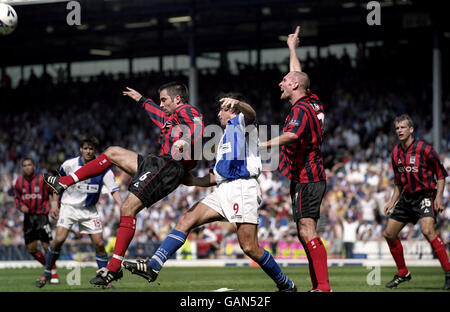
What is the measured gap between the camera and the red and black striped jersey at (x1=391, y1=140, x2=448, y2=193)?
35.8 feet

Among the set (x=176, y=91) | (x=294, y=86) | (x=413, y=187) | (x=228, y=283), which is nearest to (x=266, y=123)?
(x=228, y=283)

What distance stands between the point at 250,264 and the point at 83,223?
7818 mm

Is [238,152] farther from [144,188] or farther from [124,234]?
[124,234]

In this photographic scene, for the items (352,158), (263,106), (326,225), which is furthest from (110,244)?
(263,106)

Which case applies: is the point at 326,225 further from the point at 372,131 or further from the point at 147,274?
the point at 147,274

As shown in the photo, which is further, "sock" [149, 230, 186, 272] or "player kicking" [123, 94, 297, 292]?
"player kicking" [123, 94, 297, 292]

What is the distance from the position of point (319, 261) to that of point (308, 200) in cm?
70

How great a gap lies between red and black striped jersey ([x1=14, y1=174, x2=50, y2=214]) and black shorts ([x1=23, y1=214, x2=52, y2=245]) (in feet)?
0.40

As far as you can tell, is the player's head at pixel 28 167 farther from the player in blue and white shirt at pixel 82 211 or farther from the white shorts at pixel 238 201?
the white shorts at pixel 238 201

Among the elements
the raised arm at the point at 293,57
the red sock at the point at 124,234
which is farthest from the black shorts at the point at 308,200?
the red sock at the point at 124,234

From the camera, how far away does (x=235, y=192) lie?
826 centimetres

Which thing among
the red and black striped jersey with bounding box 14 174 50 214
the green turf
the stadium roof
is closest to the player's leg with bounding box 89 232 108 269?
the green turf

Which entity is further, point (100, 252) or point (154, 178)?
point (100, 252)

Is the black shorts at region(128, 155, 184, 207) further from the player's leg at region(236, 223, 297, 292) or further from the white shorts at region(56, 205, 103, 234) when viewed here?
the white shorts at region(56, 205, 103, 234)
